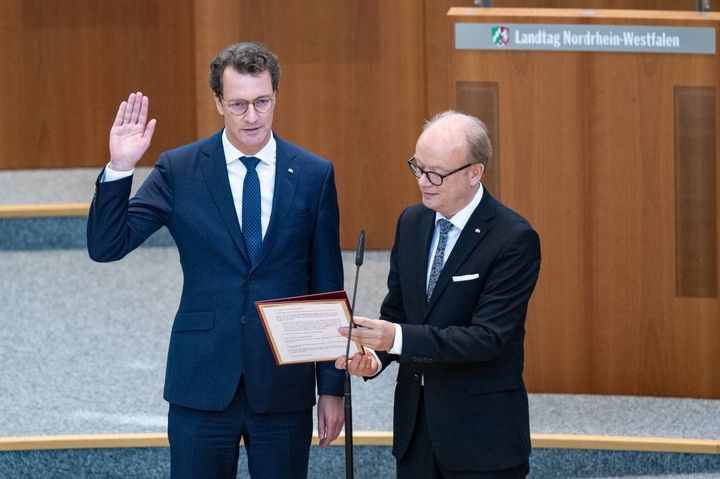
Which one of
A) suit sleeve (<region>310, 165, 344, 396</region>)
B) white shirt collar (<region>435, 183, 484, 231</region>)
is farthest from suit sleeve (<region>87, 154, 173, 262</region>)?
white shirt collar (<region>435, 183, 484, 231</region>)

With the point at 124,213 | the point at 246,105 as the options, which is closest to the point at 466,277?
the point at 246,105

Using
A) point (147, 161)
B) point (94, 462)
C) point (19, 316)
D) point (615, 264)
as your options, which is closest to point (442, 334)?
point (94, 462)

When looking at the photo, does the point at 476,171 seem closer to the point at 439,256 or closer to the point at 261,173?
the point at 439,256

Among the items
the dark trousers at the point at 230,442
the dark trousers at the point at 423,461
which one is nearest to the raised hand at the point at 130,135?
the dark trousers at the point at 230,442

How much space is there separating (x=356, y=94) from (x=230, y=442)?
2895mm

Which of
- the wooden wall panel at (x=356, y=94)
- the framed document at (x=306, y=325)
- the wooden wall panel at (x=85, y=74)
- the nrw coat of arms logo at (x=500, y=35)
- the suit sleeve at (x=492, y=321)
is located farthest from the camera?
the wooden wall panel at (x=85, y=74)

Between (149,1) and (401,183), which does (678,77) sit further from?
(149,1)

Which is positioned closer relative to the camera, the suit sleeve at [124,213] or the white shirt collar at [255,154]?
the suit sleeve at [124,213]

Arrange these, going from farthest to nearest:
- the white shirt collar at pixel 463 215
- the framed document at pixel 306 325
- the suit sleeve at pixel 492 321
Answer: the white shirt collar at pixel 463 215
the suit sleeve at pixel 492 321
the framed document at pixel 306 325

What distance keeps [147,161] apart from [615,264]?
2.83 meters

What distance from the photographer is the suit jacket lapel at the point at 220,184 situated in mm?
2307

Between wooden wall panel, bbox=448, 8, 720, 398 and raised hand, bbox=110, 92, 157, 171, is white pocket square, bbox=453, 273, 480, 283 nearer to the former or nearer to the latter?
raised hand, bbox=110, 92, 157, 171

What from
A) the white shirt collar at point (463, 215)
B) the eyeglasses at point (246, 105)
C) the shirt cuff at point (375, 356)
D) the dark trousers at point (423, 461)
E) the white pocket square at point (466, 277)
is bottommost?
the dark trousers at point (423, 461)

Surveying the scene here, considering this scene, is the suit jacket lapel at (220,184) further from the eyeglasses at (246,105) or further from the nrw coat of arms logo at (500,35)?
the nrw coat of arms logo at (500,35)
